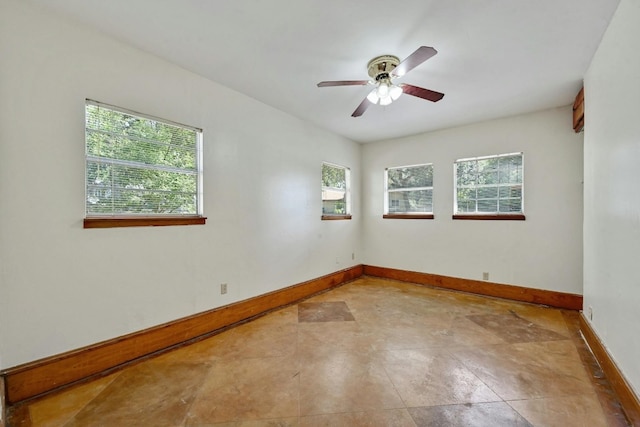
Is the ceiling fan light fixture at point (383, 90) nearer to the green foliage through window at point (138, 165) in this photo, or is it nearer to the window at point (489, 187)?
the green foliage through window at point (138, 165)

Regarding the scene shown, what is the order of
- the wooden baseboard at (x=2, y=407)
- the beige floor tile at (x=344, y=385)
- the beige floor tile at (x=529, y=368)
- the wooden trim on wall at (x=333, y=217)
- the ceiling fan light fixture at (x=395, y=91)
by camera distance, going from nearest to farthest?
the wooden baseboard at (x=2, y=407) < the beige floor tile at (x=344, y=385) < the beige floor tile at (x=529, y=368) < the ceiling fan light fixture at (x=395, y=91) < the wooden trim on wall at (x=333, y=217)

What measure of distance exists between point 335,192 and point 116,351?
11.7 ft

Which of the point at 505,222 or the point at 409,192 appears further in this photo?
the point at 409,192

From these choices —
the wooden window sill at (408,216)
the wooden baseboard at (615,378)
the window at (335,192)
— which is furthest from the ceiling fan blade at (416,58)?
the wooden window sill at (408,216)

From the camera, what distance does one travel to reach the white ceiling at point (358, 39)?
71.1 inches

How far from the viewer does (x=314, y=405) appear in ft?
5.69

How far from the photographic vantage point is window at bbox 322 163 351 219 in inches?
178

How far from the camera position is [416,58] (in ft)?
5.98

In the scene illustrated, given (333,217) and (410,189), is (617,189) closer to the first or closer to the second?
(410,189)

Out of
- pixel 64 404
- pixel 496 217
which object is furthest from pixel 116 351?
pixel 496 217

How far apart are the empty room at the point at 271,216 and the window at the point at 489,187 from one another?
0.07m

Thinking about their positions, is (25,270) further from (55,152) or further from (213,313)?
(213,313)

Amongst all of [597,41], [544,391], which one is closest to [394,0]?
[597,41]

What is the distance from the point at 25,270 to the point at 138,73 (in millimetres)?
1720
